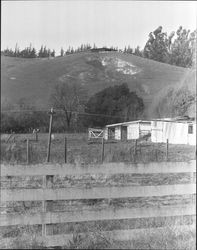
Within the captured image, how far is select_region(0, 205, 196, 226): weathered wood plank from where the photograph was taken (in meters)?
2.54

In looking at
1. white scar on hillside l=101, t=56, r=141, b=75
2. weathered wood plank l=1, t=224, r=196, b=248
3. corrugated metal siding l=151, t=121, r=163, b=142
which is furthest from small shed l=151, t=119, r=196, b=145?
weathered wood plank l=1, t=224, r=196, b=248

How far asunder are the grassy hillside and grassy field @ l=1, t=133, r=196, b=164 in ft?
0.74

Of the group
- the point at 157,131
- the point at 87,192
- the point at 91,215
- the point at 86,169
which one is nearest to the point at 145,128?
the point at 157,131

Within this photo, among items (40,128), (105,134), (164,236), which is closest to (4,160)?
(40,128)

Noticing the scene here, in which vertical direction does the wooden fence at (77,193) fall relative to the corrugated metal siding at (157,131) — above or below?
below

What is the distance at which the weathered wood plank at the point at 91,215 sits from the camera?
2535 millimetres

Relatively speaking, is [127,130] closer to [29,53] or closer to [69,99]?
[69,99]

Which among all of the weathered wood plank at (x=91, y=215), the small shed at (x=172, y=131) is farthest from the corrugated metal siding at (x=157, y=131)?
the weathered wood plank at (x=91, y=215)

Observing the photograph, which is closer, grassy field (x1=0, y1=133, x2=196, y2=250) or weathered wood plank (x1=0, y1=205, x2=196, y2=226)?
grassy field (x1=0, y1=133, x2=196, y2=250)

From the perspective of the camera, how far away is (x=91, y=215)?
2.60m

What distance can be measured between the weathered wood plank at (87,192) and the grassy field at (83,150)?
203mm

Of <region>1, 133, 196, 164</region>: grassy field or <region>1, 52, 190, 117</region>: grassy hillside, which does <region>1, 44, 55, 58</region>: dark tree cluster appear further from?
<region>1, 133, 196, 164</region>: grassy field

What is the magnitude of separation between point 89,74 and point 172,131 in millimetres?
626

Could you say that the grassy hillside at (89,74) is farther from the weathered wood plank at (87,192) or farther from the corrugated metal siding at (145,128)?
the weathered wood plank at (87,192)
